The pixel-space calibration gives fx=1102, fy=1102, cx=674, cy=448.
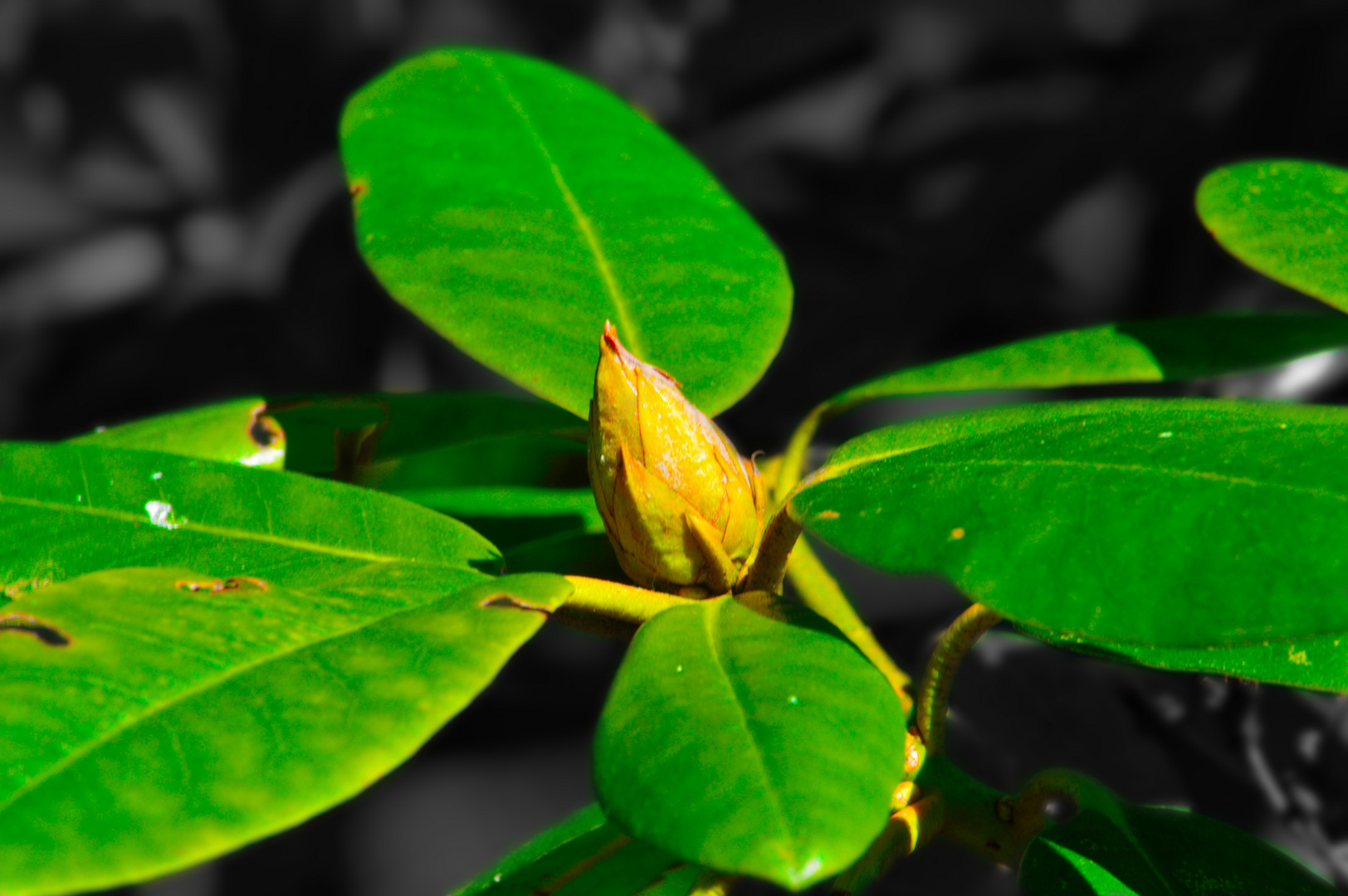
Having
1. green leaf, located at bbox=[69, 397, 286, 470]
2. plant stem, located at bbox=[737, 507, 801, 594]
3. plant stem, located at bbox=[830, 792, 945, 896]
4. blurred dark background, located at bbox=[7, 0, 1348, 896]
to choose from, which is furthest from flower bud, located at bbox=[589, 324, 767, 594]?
blurred dark background, located at bbox=[7, 0, 1348, 896]

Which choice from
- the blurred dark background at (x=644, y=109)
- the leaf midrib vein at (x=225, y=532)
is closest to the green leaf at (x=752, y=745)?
the leaf midrib vein at (x=225, y=532)

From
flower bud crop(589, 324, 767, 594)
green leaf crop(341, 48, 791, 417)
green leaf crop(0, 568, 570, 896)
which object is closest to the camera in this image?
green leaf crop(0, 568, 570, 896)

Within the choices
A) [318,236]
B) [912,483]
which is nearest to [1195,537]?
[912,483]

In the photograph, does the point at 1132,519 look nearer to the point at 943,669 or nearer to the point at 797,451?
the point at 943,669

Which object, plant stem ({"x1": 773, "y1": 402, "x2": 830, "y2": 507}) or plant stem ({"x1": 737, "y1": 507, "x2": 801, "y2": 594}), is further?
plant stem ({"x1": 773, "y1": 402, "x2": 830, "y2": 507})

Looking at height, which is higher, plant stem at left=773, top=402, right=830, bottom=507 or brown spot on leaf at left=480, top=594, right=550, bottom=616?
brown spot on leaf at left=480, top=594, right=550, bottom=616

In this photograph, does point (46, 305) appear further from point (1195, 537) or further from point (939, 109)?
point (1195, 537)

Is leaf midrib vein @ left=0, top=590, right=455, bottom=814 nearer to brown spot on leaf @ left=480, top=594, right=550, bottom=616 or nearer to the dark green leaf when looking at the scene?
brown spot on leaf @ left=480, top=594, right=550, bottom=616
